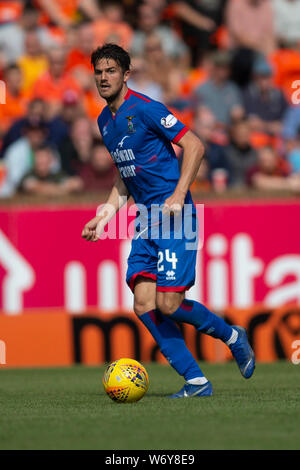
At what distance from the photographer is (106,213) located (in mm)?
7871

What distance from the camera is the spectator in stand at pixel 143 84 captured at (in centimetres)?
1507

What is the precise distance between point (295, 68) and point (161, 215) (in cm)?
914

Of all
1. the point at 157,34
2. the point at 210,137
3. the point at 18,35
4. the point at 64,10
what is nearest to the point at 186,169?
the point at 210,137

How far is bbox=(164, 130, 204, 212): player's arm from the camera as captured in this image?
7.05 metres

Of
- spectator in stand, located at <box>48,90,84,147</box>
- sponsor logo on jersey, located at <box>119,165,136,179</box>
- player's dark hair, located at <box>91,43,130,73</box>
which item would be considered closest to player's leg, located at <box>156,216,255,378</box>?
sponsor logo on jersey, located at <box>119,165,136,179</box>

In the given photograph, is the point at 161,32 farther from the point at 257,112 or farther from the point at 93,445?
the point at 93,445

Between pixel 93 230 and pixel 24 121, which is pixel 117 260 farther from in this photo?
pixel 93 230

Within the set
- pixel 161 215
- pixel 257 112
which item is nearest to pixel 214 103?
pixel 257 112

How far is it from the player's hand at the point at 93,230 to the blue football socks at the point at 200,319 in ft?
2.63

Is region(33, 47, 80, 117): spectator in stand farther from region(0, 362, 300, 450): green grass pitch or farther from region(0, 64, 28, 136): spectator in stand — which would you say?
region(0, 362, 300, 450): green grass pitch

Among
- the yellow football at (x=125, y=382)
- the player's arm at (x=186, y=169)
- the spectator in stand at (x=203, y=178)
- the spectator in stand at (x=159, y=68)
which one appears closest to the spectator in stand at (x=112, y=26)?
the spectator in stand at (x=159, y=68)

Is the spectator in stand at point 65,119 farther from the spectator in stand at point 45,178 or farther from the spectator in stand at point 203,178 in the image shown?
the spectator in stand at point 203,178

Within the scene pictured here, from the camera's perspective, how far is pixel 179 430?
582 centimetres

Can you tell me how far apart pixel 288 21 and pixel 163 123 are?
9.97 m
